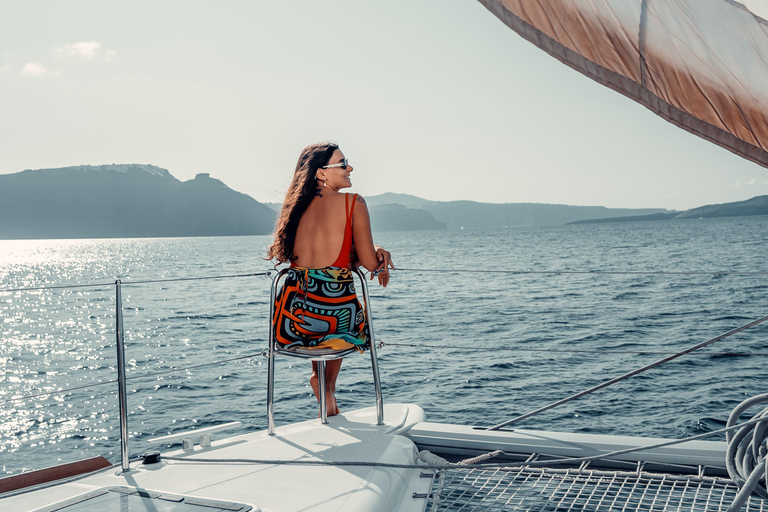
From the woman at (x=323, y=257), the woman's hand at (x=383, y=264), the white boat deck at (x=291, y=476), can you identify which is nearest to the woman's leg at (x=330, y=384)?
the woman at (x=323, y=257)

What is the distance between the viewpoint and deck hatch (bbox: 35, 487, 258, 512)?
73.4 inches

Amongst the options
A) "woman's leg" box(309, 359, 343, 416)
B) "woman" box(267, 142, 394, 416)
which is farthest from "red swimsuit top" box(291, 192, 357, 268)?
"woman's leg" box(309, 359, 343, 416)

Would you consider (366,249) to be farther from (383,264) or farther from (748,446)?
→ (748,446)

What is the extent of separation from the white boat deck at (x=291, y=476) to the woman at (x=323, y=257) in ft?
1.20

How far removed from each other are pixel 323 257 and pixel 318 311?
24 cm

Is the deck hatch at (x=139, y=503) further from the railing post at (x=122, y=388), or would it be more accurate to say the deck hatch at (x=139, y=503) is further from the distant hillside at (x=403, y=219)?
the distant hillside at (x=403, y=219)

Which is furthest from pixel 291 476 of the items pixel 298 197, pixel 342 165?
pixel 342 165

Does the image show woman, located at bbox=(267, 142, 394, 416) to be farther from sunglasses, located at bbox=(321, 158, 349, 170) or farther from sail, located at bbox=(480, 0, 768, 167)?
sail, located at bbox=(480, 0, 768, 167)

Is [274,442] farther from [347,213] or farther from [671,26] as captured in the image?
[671,26]

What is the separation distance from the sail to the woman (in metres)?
1.93

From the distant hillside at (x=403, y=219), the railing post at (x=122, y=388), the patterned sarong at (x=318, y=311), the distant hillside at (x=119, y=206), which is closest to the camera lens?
the railing post at (x=122, y=388)

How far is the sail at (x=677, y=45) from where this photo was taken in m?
0.83

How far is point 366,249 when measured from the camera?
2.79 meters

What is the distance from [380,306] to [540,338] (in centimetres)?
Result: 698
